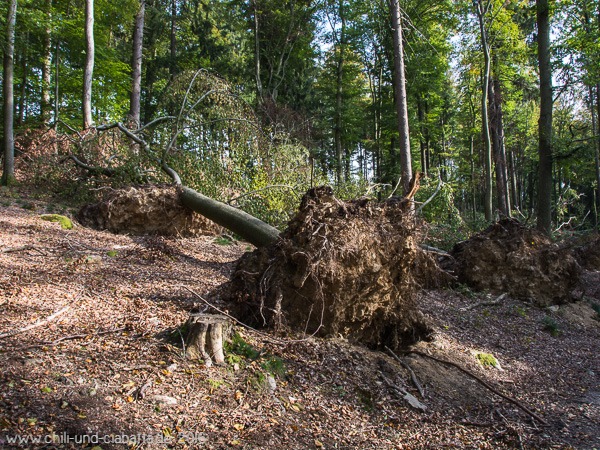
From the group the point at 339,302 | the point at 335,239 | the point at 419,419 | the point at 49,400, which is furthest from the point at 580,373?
the point at 49,400

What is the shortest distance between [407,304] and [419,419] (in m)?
1.24

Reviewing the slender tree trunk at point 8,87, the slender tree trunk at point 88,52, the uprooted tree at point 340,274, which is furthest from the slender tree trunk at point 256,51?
the uprooted tree at point 340,274

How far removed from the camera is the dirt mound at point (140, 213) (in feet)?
23.4

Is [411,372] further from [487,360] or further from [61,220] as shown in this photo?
[61,220]

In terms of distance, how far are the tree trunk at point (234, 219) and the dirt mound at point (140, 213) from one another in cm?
26

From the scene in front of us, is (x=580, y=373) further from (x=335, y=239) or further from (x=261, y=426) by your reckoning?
(x=261, y=426)

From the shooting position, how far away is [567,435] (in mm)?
3312

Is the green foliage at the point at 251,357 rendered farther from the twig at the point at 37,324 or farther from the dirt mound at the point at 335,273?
the twig at the point at 37,324

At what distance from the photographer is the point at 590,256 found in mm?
11898

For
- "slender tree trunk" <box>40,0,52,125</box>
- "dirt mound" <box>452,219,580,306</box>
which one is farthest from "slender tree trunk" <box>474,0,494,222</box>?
"slender tree trunk" <box>40,0,52,125</box>

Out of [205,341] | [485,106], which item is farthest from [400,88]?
[205,341]

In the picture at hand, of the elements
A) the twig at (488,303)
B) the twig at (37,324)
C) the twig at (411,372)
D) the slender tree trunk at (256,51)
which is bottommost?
the twig at (411,372)

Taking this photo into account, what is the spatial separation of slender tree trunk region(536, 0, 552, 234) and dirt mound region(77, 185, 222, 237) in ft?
28.9

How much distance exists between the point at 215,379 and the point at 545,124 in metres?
11.1
